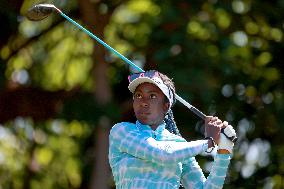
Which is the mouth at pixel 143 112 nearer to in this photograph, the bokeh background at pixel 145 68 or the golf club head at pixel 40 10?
the golf club head at pixel 40 10

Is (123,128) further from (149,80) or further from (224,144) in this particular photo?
(224,144)

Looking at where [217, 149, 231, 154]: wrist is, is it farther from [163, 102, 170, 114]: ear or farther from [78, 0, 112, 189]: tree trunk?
[78, 0, 112, 189]: tree trunk

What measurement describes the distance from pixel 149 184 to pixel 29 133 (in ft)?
28.3

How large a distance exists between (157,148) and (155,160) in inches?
2.3

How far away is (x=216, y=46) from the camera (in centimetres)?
1173

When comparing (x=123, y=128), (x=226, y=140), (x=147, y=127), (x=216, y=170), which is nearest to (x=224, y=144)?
(x=226, y=140)

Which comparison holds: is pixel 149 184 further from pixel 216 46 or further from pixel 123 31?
pixel 123 31

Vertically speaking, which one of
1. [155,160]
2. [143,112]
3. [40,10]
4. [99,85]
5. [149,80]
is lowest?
[155,160]

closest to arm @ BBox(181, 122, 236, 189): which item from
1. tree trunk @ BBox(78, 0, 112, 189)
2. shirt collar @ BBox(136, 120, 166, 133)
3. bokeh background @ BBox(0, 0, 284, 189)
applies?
shirt collar @ BBox(136, 120, 166, 133)

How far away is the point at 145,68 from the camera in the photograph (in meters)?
11.7

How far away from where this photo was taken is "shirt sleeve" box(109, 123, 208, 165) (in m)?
5.68

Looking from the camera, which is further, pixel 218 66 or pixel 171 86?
pixel 218 66

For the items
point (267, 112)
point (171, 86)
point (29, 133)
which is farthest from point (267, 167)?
point (171, 86)

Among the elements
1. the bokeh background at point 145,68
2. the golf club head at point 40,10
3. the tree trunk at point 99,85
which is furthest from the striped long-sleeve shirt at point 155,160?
the tree trunk at point 99,85
